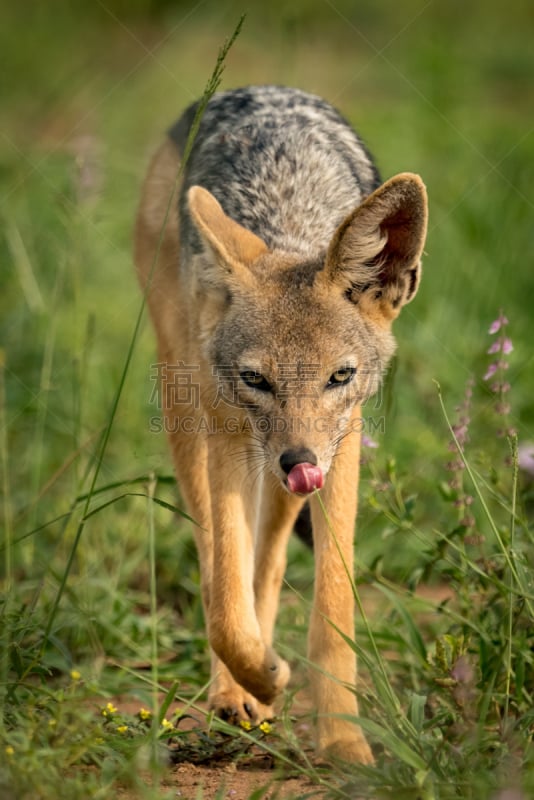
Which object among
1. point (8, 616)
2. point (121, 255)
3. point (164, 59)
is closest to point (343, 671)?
point (8, 616)

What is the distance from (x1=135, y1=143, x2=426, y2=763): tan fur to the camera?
3854mm

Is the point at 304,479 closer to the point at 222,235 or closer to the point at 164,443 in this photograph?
the point at 222,235

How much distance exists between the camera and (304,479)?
356 cm

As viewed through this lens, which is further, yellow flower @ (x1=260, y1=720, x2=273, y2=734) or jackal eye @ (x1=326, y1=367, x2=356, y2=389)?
jackal eye @ (x1=326, y1=367, x2=356, y2=389)

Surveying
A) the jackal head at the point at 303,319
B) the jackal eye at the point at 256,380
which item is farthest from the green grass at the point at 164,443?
the jackal eye at the point at 256,380

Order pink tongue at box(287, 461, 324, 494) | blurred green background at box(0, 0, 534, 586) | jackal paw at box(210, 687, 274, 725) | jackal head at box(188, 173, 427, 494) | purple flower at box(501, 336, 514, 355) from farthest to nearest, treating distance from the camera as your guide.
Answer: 1. blurred green background at box(0, 0, 534, 586)
2. jackal paw at box(210, 687, 274, 725)
3. jackal head at box(188, 173, 427, 494)
4. purple flower at box(501, 336, 514, 355)
5. pink tongue at box(287, 461, 324, 494)

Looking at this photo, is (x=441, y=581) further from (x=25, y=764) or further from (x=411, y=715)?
(x=25, y=764)

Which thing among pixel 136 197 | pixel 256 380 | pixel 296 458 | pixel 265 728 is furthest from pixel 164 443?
pixel 136 197

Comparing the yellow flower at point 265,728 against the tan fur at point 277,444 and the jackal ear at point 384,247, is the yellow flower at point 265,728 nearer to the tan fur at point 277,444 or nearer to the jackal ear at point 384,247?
the tan fur at point 277,444

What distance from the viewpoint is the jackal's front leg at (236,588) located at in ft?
12.7

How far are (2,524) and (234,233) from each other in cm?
204

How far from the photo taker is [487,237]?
7.60 metres

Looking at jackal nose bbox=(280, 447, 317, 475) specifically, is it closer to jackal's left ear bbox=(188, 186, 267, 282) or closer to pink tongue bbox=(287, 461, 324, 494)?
pink tongue bbox=(287, 461, 324, 494)

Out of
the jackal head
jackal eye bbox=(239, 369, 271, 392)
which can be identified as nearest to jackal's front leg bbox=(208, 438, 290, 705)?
the jackal head
